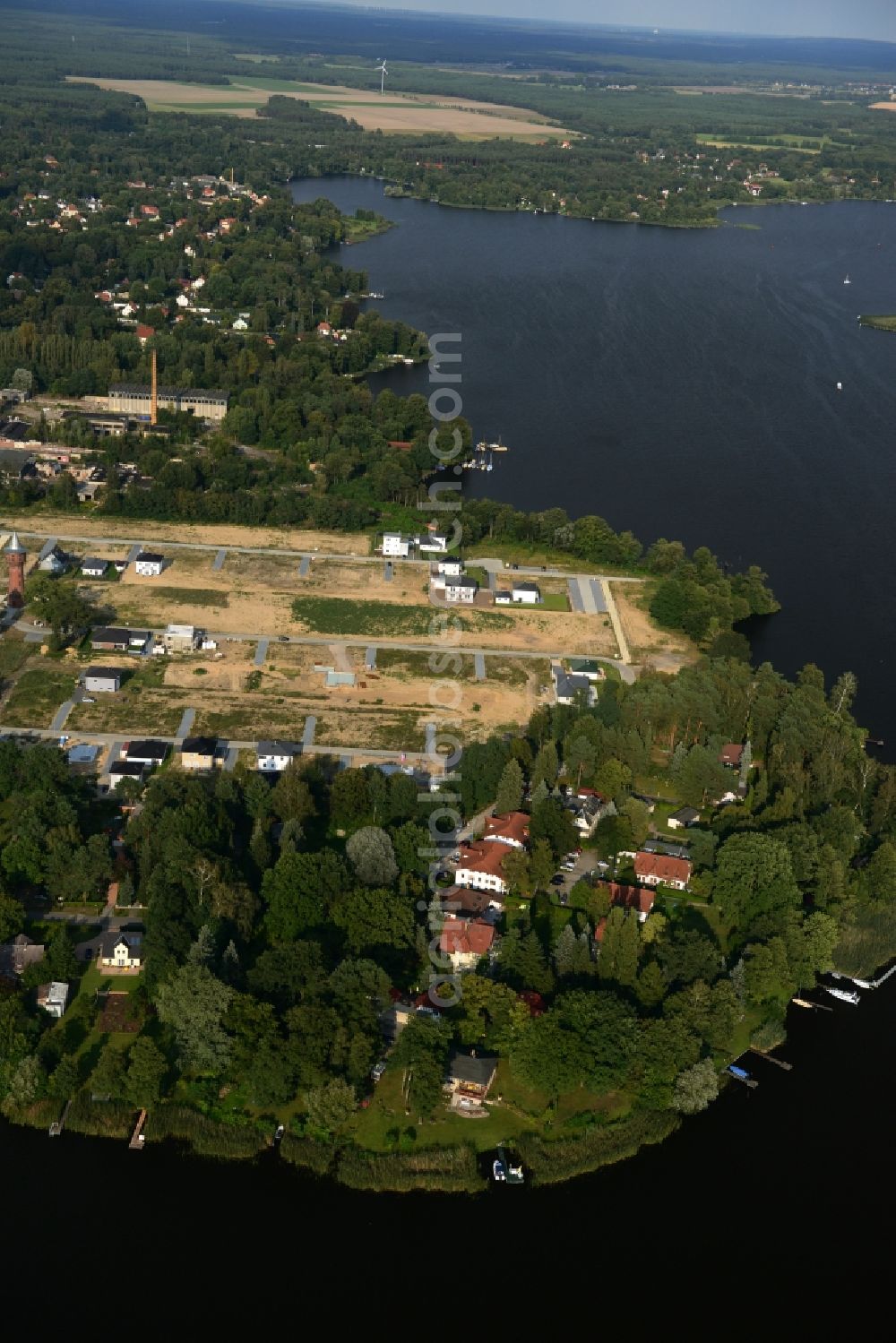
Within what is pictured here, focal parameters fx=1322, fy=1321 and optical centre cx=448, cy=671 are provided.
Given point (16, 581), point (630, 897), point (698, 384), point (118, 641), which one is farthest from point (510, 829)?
point (698, 384)

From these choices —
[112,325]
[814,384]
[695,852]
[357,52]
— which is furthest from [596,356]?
[357,52]

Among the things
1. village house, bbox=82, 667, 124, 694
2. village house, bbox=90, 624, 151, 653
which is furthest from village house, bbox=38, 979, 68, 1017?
village house, bbox=90, 624, 151, 653

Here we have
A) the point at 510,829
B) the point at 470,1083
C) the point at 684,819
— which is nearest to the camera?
the point at 470,1083

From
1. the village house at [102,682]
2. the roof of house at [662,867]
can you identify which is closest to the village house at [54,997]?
the village house at [102,682]

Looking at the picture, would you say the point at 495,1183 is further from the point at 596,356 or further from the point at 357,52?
the point at 357,52

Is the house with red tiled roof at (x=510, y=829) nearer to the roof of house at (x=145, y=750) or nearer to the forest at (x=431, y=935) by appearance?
the forest at (x=431, y=935)

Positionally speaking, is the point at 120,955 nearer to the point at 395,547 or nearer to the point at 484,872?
the point at 484,872

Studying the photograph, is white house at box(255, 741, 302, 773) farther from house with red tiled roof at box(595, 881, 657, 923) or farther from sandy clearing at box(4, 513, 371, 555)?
sandy clearing at box(4, 513, 371, 555)
